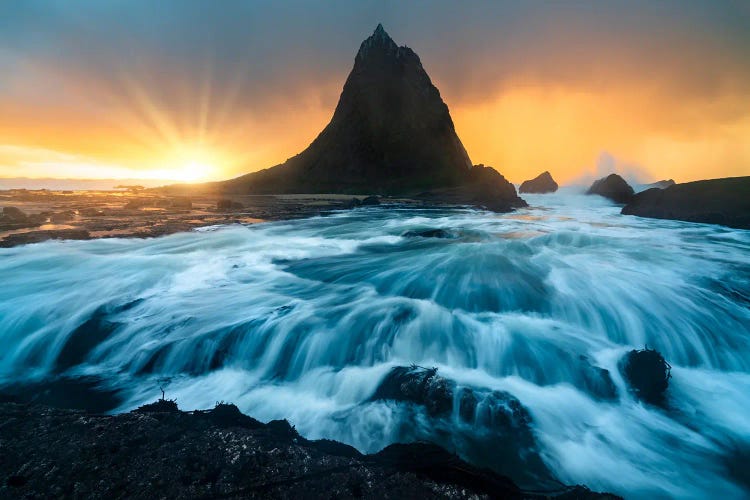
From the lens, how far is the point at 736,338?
6660mm

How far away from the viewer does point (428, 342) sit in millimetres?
6367

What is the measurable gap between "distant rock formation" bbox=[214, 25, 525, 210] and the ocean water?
77171 millimetres

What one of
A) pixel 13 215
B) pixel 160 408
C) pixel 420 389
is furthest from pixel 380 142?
pixel 160 408

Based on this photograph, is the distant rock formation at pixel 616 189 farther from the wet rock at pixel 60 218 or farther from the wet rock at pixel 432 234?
the wet rock at pixel 60 218

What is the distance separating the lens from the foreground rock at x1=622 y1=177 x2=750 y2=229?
20531 millimetres

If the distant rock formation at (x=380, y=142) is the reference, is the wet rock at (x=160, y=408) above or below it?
below

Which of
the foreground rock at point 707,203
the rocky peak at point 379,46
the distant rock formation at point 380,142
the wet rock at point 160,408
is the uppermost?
the rocky peak at point 379,46

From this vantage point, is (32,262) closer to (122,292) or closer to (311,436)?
(122,292)

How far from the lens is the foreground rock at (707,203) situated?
20531 millimetres

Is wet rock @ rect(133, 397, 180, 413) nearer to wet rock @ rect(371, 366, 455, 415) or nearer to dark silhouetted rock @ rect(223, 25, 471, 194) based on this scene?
wet rock @ rect(371, 366, 455, 415)

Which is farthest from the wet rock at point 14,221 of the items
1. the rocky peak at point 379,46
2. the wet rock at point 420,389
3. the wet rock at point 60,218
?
the rocky peak at point 379,46

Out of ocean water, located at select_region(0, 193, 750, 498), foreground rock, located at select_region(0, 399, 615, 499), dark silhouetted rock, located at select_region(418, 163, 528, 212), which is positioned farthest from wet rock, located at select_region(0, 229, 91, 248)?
dark silhouetted rock, located at select_region(418, 163, 528, 212)

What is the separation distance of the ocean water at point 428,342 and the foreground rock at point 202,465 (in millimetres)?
1022

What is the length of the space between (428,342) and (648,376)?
3.47 meters
